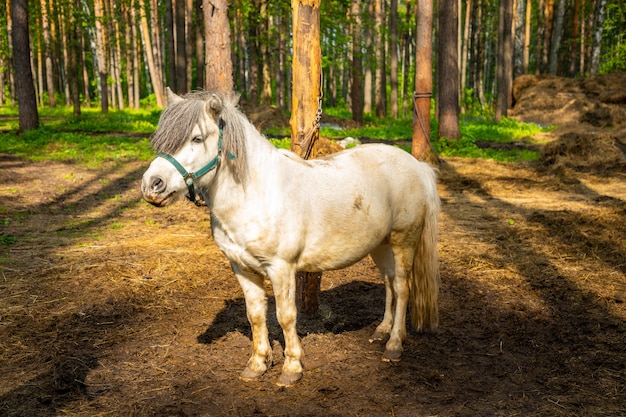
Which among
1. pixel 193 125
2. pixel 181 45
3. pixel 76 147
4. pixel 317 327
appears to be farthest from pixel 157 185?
pixel 181 45

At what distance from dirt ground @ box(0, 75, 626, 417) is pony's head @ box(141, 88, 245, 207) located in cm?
166

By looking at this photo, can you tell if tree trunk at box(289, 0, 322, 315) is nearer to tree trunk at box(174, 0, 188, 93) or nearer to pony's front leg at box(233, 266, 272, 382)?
pony's front leg at box(233, 266, 272, 382)

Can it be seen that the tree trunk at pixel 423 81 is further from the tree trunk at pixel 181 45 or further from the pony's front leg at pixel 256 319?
the tree trunk at pixel 181 45

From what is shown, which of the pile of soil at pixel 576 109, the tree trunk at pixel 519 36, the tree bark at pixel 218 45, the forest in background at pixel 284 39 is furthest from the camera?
the tree trunk at pixel 519 36

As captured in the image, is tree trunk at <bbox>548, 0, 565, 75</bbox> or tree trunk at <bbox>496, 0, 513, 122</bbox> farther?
tree trunk at <bbox>548, 0, 565, 75</bbox>

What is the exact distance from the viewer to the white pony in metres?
3.70

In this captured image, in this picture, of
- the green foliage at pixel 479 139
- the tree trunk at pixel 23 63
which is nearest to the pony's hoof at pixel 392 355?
the green foliage at pixel 479 139

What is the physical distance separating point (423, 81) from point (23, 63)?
47.4 ft

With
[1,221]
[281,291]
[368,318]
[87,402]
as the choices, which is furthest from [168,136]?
[1,221]

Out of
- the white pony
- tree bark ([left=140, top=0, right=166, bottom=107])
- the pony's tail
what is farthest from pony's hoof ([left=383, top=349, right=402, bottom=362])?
tree bark ([left=140, top=0, right=166, bottom=107])

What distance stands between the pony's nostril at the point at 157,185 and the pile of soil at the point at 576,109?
1377 centimetres

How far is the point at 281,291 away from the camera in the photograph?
415 cm

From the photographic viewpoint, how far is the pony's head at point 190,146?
11.7ft

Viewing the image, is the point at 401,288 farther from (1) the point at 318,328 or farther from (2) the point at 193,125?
(2) the point at 193,125
